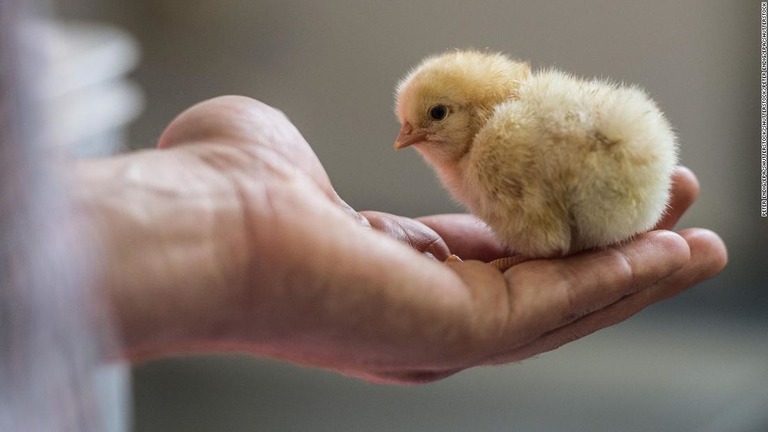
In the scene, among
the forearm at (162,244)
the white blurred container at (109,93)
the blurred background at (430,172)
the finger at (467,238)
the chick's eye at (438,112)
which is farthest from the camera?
the blurred background at (430,172)

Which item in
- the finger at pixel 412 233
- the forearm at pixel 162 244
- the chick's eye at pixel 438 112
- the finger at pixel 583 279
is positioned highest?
the chick's eye at pixel 438 112

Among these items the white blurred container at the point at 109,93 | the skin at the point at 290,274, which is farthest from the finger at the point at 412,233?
the white blurred container at the point at 109,93

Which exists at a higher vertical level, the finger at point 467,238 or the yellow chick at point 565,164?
the yellow chick at point 565,164

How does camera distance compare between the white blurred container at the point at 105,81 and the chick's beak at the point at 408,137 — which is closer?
the chick's beak at the point at 408,137

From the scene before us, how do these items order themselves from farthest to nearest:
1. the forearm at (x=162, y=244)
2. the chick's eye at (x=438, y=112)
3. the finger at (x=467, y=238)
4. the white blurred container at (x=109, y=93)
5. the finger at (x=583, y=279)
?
the white blurred container at (x=109, y=93) < the finger at (x=467, y=238) < the chick's eye at (x=438, y=112) < the finger at (x=583, y=279) < the forearm at (x=162, y=244)

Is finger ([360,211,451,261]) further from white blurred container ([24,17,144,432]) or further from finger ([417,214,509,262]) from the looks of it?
white blurred container ([24,17,144,432])

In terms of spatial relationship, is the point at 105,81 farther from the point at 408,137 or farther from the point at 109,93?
the point at 408,137

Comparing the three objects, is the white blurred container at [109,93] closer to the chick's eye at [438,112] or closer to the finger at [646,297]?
the chick's eye at [438,112]

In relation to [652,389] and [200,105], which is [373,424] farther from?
[200,105]

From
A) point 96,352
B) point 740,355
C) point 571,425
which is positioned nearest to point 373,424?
point 571,425
